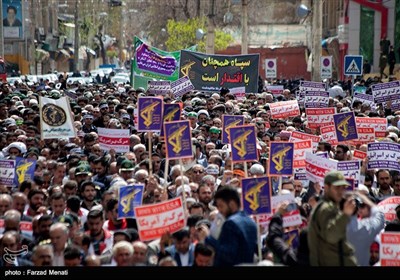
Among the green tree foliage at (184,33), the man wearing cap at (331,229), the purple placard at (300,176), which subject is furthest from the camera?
the green tree foliage at (184,33)

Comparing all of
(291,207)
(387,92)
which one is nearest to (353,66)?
(387,92)

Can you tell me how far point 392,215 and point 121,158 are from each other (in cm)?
439

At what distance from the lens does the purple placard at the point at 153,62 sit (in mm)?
28938

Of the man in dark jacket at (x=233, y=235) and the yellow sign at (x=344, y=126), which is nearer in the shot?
the man in dark jacket at (x=233, y=235)

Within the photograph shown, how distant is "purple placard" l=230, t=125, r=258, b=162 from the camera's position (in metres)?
13.1

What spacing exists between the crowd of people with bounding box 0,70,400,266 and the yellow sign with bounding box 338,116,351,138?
13.6 inches

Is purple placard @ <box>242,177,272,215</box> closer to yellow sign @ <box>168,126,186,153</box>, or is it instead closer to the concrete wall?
yellow sign @ <box>168,126,186,153</box>

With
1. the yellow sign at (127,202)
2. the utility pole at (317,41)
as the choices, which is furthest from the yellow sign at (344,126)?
the utility pole at (317,41)

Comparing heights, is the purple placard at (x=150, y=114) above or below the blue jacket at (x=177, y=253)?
above

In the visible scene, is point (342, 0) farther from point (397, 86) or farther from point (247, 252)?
point (247, 252)

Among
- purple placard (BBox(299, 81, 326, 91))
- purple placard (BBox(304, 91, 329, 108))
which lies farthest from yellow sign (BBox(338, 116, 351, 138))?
purple placard (BBox(299, 81, 326, 91))

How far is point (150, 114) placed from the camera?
15406 mm

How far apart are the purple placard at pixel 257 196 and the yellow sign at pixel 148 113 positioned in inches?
197

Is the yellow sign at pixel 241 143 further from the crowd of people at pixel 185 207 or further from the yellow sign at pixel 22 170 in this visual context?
the yellow sign at pixel 22 170
